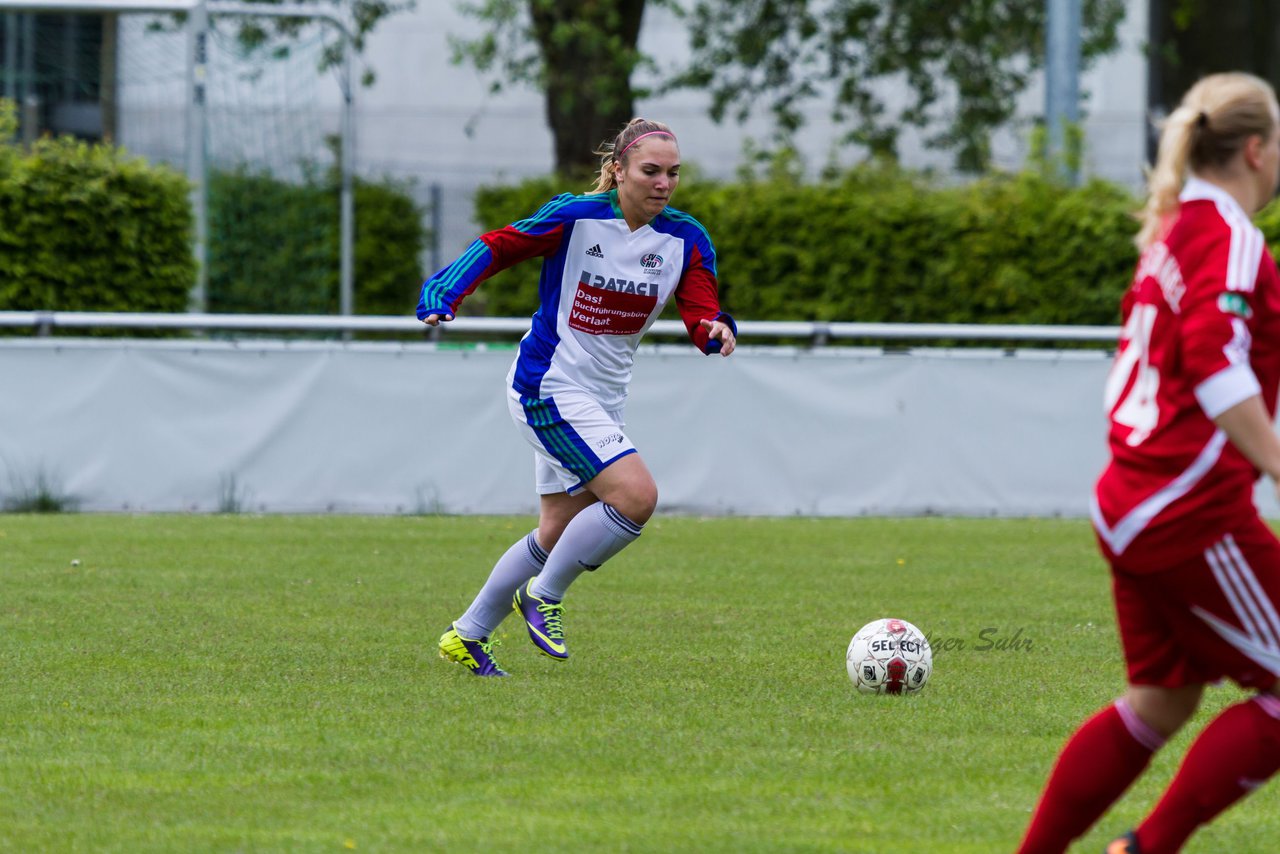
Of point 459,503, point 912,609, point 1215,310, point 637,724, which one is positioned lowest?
point 459,503

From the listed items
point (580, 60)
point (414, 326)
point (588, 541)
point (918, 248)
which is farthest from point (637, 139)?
point (580, 60)

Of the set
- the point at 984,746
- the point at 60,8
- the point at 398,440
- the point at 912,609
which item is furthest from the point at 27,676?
the point at 60,8

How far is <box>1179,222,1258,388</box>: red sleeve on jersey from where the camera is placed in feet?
10.9

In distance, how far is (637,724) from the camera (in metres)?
5.55

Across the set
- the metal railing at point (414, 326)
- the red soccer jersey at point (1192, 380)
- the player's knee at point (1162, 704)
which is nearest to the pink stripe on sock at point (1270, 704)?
the player's knee at point (1162, 704)

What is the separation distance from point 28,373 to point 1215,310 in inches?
418

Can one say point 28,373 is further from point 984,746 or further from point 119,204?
point 984,746

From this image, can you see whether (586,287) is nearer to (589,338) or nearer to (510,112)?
(589,338)

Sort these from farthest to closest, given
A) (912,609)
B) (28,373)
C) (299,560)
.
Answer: (28,373) < (299,560) < (912,609)

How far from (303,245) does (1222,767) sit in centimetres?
1626

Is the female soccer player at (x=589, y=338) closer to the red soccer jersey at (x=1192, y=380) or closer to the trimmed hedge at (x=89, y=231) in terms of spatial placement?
the red soccer jersey at (x=1192, y=380)

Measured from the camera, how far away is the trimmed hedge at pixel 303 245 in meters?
17.8

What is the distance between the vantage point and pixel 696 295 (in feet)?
21.9

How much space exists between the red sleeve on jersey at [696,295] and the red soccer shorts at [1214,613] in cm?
316
